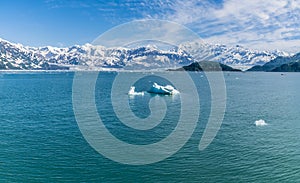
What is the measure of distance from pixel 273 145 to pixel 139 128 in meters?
17.7

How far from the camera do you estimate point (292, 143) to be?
36.7 meters

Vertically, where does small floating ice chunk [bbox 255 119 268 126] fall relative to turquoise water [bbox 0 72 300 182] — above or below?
above

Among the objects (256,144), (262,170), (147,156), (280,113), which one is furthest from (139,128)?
(280,113)

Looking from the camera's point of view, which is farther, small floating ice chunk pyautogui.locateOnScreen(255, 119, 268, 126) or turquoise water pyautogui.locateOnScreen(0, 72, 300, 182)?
small floating ice chunk pyautogui.locateOnScreen(255, 119, 268, 126)

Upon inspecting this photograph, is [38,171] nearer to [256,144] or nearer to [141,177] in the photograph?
[141,177]

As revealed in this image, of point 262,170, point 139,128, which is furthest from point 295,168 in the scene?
point 139,128

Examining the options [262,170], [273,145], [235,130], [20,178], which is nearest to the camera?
[20,178]

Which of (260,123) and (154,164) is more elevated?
(260,123)

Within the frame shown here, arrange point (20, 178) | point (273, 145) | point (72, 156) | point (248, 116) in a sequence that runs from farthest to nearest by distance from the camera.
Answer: point (248, 116)
point (273, 145)
point (72, 156)
point (20, 178)

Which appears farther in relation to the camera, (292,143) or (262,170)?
(292,143)

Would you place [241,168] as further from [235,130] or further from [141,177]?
[235,130]

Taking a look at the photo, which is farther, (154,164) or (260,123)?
(260,123)

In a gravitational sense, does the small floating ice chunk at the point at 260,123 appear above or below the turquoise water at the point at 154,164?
above

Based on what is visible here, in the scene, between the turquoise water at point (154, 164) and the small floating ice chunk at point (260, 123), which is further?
the small floating ice chunk at point (260, 123)
